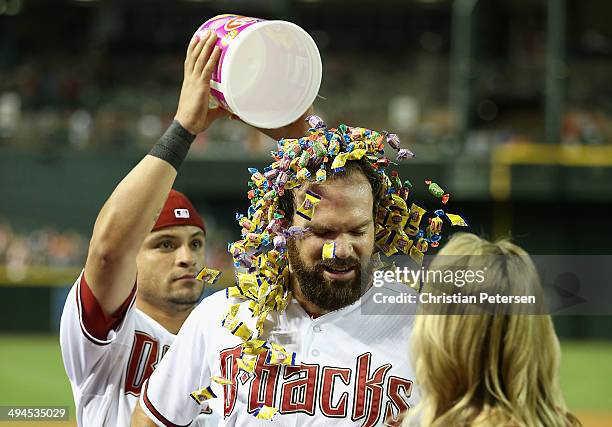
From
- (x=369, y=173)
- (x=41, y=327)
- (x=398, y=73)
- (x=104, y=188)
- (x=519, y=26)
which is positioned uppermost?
(x=519, y=26)

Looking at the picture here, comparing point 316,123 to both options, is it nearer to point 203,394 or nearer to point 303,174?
point 303,174

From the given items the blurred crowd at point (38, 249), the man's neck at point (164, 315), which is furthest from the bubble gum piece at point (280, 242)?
the blurred crowd at point (38, 249)

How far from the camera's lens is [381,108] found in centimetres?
1880

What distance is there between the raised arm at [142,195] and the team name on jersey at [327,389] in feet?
1.45

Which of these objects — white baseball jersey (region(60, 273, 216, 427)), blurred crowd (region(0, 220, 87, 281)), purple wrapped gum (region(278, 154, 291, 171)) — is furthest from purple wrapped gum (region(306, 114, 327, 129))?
blurred crowd (region(0, 220, 87, 281))

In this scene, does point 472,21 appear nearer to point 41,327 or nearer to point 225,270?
point 225,270

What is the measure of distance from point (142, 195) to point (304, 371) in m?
0.68

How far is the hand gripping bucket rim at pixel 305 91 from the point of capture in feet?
8.37

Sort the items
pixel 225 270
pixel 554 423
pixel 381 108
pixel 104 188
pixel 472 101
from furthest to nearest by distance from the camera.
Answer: pixel 381 108 → pixel 472 101 → pixel 104 188 → pixel 225 270 → pixel 554 423

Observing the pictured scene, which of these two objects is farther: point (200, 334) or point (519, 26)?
point (519, 26)

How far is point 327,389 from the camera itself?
254 cm

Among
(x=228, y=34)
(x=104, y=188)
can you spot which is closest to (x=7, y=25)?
(x=104, y=188)

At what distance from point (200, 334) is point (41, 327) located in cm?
1318

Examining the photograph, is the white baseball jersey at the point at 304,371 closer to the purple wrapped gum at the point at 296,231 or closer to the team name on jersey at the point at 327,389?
the team name on jersey at the point at 327,389
